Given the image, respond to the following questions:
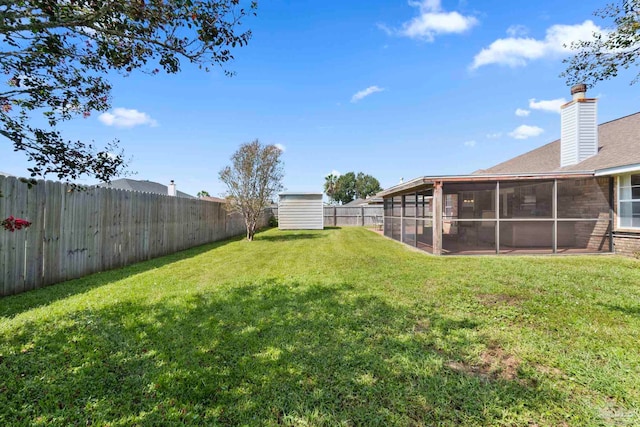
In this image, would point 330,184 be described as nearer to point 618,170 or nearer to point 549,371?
point 618,170

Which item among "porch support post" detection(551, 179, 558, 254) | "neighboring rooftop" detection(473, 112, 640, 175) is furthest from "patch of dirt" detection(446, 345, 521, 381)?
"porch support post" detection(551, 179, 558, 254)

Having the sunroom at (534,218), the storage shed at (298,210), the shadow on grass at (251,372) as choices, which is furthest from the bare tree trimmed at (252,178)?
the shadow on grass at (251,372)

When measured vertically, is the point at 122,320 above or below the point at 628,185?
below

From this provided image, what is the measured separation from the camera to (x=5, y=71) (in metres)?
2.46

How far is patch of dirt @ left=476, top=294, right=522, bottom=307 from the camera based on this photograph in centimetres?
434

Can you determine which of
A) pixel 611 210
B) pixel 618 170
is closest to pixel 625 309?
pixel 618 170

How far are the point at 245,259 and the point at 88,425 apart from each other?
6360 mm

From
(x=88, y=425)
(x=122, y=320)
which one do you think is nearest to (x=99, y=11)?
(x=88, y=425)

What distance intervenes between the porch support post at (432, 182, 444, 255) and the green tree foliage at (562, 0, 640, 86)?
16.4 ft

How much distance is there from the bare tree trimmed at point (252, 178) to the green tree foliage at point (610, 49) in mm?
10898

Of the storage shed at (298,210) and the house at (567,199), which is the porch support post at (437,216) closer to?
the house at (567,199)

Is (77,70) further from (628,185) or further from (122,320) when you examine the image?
(628,185)

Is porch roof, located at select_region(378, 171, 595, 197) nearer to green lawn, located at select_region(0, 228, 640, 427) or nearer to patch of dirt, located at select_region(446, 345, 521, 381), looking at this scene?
green lawn, located at select_region(0, 228, 640, 427)

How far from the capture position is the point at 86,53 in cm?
284
